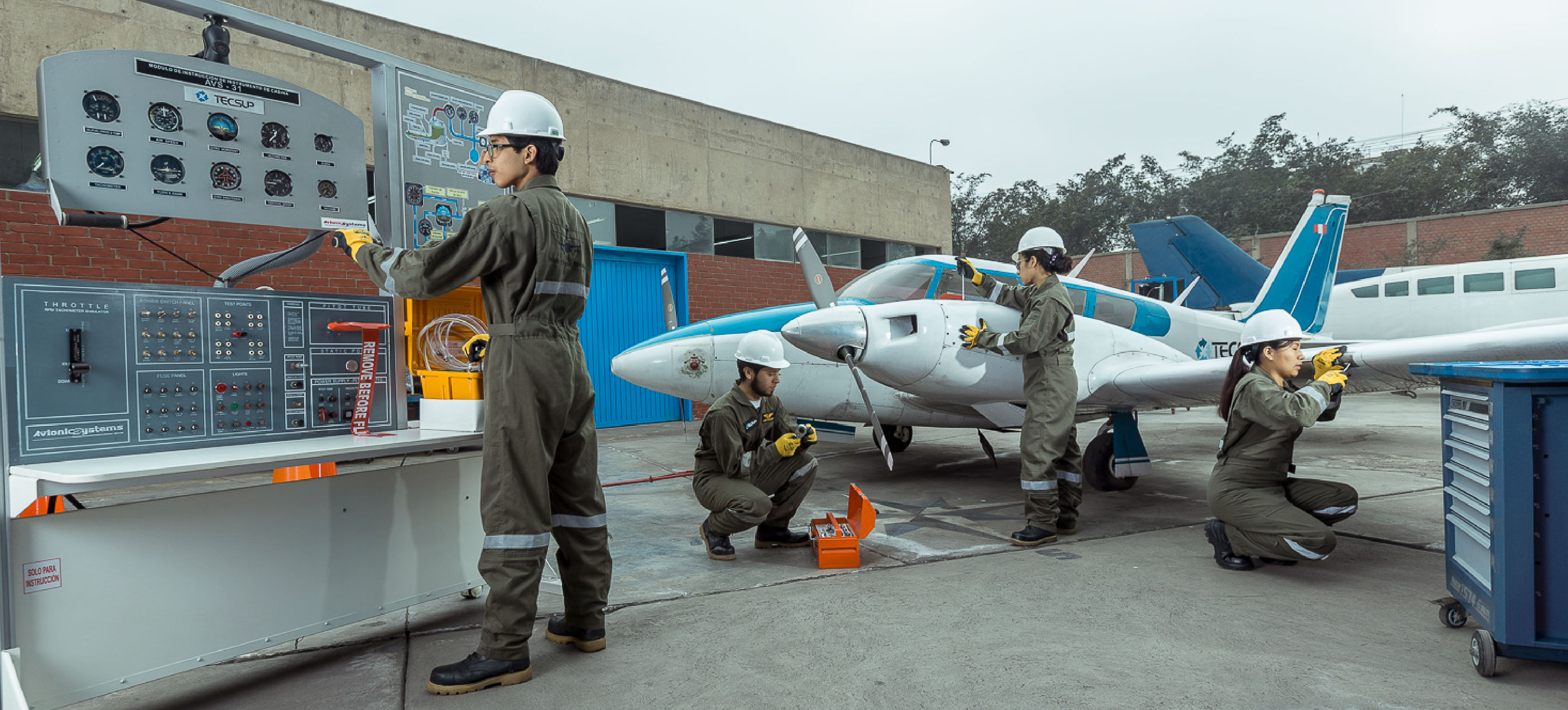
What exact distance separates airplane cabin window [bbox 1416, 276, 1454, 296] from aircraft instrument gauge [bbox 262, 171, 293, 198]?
20.4 metres

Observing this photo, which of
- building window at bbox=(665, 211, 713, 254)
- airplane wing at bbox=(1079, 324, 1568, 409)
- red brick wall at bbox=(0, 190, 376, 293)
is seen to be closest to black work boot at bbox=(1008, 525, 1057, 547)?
airplane wing at bbox=(1079, 324, 1568, 409)

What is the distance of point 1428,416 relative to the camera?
13227 millimetres

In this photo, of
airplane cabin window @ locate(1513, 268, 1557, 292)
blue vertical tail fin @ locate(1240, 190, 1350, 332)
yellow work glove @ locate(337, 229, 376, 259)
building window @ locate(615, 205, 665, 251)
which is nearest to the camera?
yellow work glove @ locate(337, 229, 376, 259)

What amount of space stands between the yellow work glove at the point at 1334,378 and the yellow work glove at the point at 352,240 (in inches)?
182

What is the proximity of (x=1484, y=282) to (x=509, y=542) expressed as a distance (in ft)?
66.8

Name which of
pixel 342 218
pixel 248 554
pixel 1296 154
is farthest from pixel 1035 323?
pixel 1296 154

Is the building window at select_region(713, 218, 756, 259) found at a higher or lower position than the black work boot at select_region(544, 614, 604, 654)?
higher

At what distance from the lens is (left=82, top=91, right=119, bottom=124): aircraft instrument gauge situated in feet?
9.05

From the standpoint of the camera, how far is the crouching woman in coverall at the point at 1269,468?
4.08m

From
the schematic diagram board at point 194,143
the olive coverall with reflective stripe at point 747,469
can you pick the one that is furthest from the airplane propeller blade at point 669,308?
the schematic diagram board at point 194,143

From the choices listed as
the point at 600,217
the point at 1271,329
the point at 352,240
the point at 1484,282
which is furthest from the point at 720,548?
the point at 1484,282

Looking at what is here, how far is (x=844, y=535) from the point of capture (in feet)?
15.1

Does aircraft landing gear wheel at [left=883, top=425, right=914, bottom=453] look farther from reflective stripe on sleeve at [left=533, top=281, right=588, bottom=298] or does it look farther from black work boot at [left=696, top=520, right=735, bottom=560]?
reflective stripe on sleeve at [left=533, top=281, right=588, bottom=298]

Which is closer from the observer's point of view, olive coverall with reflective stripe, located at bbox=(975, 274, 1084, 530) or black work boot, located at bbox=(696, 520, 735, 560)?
black work boot, located at bbox=(696, 520, 735, 560)
